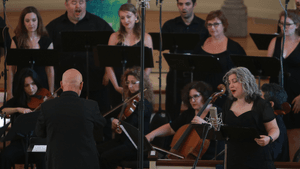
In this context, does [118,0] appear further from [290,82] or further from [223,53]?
[290,82]

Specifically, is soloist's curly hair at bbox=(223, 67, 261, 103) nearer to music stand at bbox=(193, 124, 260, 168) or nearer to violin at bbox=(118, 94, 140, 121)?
music stand at bbox=(193, 124, 260, 168)

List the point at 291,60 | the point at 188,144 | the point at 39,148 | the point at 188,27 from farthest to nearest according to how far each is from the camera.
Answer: the point at 188,27, the point at 291,60, the point at 188,144, the point at 39,148

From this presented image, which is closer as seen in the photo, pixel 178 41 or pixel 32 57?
pixel 32 57

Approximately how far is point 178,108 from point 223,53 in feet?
2.31

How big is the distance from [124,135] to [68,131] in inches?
52.4

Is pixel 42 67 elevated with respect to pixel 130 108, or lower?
elevated

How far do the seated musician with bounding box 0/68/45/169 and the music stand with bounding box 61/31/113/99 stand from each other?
402 mm

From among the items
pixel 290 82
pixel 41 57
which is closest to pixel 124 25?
pixel 41 57

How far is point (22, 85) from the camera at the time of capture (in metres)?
3.60

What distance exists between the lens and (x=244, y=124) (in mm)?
2623

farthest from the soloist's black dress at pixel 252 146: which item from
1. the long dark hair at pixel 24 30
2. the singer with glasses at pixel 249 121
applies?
the long dark hair at pixel 24 30

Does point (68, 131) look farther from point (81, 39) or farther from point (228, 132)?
point (81, 39)

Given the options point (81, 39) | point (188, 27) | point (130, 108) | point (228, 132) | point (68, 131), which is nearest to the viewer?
point (68, 131)

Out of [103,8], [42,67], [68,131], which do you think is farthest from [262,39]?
[68,131]
